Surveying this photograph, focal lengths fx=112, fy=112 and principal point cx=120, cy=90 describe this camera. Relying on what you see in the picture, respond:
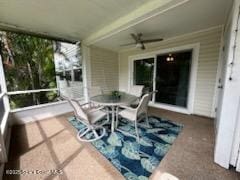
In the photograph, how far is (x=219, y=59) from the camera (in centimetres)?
286

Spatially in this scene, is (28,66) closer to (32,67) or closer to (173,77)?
(32,67)

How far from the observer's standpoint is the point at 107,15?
241 centimetres

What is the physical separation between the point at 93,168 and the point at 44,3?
281 centimetres

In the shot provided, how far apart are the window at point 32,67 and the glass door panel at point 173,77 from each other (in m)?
3.32

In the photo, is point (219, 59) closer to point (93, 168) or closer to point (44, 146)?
point (93, 168)

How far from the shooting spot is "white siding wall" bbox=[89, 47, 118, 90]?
4.34m

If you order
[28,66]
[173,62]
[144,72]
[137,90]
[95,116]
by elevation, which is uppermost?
[173,62]

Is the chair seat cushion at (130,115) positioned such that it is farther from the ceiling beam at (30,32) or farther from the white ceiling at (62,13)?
the ceiling beam at (30,32)

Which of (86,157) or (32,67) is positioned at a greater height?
(32,67)

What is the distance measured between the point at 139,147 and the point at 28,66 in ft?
11.6

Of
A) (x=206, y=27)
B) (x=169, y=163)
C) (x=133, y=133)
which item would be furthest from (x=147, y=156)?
(x=206, y=27)

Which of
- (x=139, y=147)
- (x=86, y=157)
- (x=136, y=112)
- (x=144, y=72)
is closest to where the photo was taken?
A: (x=86, y=157)

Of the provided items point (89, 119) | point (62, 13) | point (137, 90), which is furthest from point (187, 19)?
point (89, 119)

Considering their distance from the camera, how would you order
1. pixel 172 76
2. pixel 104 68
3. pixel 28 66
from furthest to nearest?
1. pixel 104 68
2. pixel 172 76
3. pixel 28 66
